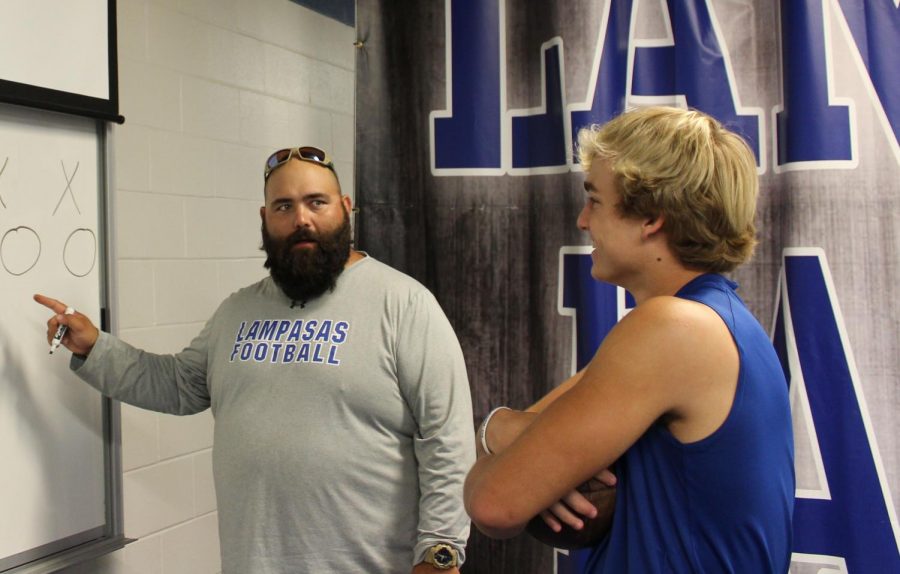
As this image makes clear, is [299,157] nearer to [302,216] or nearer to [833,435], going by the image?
[302,216]

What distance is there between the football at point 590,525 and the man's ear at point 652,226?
0.99 ft

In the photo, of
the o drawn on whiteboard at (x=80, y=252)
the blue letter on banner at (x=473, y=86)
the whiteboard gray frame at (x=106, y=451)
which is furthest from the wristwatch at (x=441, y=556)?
the blue letter on banner at (x=473, y=86)

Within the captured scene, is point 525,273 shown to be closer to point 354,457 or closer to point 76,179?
point 354,457

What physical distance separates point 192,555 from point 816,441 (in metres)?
1.68

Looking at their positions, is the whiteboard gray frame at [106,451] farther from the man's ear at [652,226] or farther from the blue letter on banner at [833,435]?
the blue letter on banner at [833,435]

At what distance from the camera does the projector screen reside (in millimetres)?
1419

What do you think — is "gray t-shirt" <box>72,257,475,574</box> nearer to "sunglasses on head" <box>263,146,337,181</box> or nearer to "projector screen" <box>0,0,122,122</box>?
"sunglasses on head" <box>263,146,337,181</box>

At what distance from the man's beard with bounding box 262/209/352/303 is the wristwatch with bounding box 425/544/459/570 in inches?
23.7

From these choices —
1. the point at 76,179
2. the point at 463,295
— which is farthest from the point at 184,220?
the point at 463,295

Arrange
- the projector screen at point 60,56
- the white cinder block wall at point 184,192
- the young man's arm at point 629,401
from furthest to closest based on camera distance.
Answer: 1. the white cinder block wall at point 184,192
2. the projector screen at point 60,56
3. the young man's arm at point 629,401

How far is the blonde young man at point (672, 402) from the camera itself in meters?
0.80

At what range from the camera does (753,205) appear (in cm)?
90

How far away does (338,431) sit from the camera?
151 cm

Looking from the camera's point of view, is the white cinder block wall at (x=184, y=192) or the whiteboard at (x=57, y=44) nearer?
the whiteboard at (x=57, y=44)
